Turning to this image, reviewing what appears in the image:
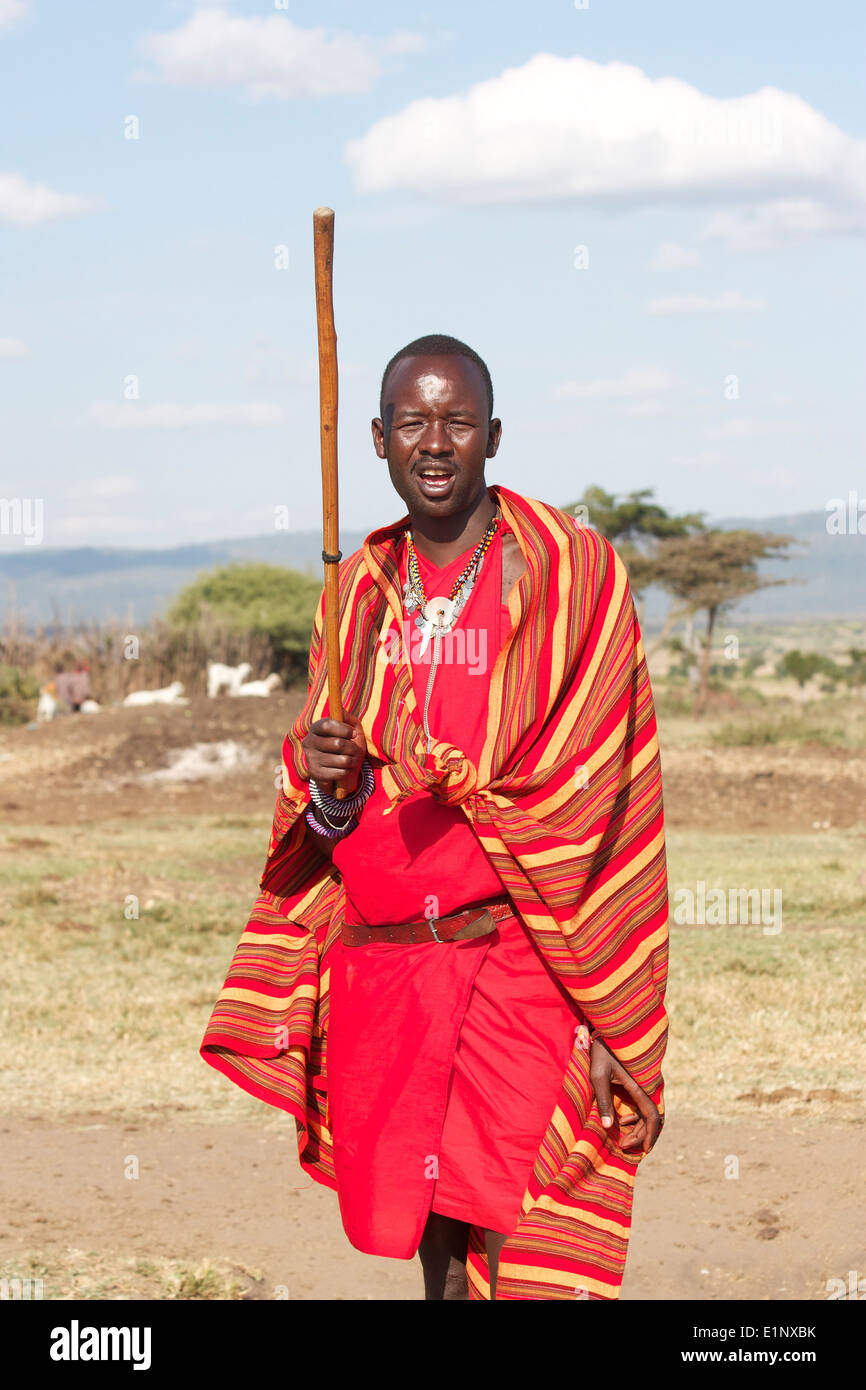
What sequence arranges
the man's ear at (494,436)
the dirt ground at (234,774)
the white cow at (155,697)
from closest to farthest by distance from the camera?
the man's ear at (494,436) → the dirt ground at (234,774) → the white cow at (155,697)

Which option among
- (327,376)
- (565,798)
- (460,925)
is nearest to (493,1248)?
(460,925)

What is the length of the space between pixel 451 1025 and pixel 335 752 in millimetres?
526

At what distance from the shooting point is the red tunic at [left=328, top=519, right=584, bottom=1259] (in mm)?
2818

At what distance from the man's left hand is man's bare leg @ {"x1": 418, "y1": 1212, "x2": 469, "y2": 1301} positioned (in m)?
0.38

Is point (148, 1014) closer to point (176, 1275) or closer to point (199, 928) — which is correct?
point (199, 928)

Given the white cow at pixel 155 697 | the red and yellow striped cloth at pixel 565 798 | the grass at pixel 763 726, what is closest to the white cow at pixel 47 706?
the white cow at pixel 155 697

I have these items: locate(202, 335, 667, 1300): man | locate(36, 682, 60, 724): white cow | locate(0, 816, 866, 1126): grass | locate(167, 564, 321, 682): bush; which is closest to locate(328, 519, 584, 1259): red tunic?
locate(202, 335, 667, 1300): man

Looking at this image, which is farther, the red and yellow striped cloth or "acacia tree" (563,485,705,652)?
"acacia tree" (563,485,705,652)

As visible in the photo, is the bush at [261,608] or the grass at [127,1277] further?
the bush at [261,608]

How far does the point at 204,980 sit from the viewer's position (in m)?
7.63

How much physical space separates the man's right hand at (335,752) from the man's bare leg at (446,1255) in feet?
2.84

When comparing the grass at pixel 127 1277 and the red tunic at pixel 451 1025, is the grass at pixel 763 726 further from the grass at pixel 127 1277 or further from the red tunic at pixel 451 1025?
the red tunic at pixel 451 1025

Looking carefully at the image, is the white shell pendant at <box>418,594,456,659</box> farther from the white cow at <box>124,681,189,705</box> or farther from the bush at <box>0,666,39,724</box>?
the bush at <box>0,666,39,724</box>

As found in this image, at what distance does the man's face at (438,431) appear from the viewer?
2.85 metres
